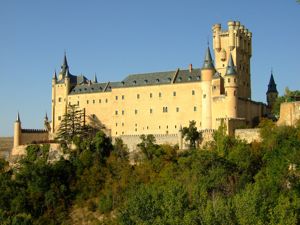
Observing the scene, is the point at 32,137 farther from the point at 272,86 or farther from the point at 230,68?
the point at 272,86

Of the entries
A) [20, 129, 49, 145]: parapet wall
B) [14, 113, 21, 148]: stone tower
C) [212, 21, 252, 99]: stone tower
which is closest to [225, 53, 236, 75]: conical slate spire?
[212, 21, 252, 99]: stone tower

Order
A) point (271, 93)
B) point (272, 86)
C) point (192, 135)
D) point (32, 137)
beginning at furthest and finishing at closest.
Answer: point (32, 137) < point (272, 86) < point (271, 93) < point (192, 135)

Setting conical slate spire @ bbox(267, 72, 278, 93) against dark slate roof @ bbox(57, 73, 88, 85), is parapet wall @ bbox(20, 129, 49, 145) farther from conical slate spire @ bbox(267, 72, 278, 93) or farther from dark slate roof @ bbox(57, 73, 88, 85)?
conical slate spire @ bbox(267, 72, 278, 93)

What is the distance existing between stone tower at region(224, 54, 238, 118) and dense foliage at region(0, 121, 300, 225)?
3.40 meters

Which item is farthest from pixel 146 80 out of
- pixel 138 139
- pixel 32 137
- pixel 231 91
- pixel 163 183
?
pixel 163 183

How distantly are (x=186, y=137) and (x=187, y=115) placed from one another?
5247 millimetres

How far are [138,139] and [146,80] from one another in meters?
8.12

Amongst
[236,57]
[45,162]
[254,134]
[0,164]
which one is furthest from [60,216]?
[236,57]

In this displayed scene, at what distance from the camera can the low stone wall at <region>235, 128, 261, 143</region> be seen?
51.8 metres

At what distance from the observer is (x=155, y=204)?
3922 centimetres

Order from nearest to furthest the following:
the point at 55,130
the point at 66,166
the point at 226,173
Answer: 1. the point at 226,173
2. the point at 66,166
3. the point at 55,130

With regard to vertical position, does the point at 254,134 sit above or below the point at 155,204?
above

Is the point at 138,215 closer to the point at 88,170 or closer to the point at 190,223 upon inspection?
the point at 190,223

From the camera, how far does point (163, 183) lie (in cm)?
4703
